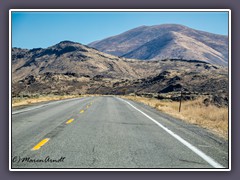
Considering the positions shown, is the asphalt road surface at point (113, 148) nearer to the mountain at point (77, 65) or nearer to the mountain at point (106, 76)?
the mountain at point (106, 76)

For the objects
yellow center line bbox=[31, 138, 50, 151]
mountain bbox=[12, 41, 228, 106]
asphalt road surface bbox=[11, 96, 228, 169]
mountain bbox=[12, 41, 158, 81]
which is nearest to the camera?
asphalt road surface bbox=[11, 96, 228, 169]

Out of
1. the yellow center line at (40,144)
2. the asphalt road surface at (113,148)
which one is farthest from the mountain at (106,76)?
the yellow center line at (40,144)

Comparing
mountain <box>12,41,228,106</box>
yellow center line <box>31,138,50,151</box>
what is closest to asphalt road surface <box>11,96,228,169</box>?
yellow center line <box>31,138,50,151</box>

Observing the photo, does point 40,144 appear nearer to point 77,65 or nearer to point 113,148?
point 113,148

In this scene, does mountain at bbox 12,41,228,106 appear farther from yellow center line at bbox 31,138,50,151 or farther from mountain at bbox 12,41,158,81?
yellow center line at bbox 31,138,50,151

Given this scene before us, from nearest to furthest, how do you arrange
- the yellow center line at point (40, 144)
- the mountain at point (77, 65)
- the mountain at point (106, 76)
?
the yellow center line at point (40, 144)
the mountain at point (106, 76)
the mountain at point (77, 65)

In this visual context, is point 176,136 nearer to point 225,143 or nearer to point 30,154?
point 225,143

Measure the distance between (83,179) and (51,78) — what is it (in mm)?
118846

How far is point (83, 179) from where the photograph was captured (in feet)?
17.9

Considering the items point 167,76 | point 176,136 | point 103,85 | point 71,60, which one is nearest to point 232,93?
point 176,136

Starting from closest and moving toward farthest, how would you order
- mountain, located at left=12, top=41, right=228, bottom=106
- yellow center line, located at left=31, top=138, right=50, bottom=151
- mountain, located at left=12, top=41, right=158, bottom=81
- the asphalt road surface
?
the asphalt road surface → yellow center line, located at left=31, top=138, right=50, bottom=151 → mountain, located at left=12, top=41, right=228, bottom=106 → mountain, located at left=12, top=41, right=158, bottom=81

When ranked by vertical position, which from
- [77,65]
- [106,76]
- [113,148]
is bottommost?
[113,148]

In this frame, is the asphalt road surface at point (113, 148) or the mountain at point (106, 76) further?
the mountain at point (106, 76)

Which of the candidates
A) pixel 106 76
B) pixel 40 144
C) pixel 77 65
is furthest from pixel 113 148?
pixel 77 65
